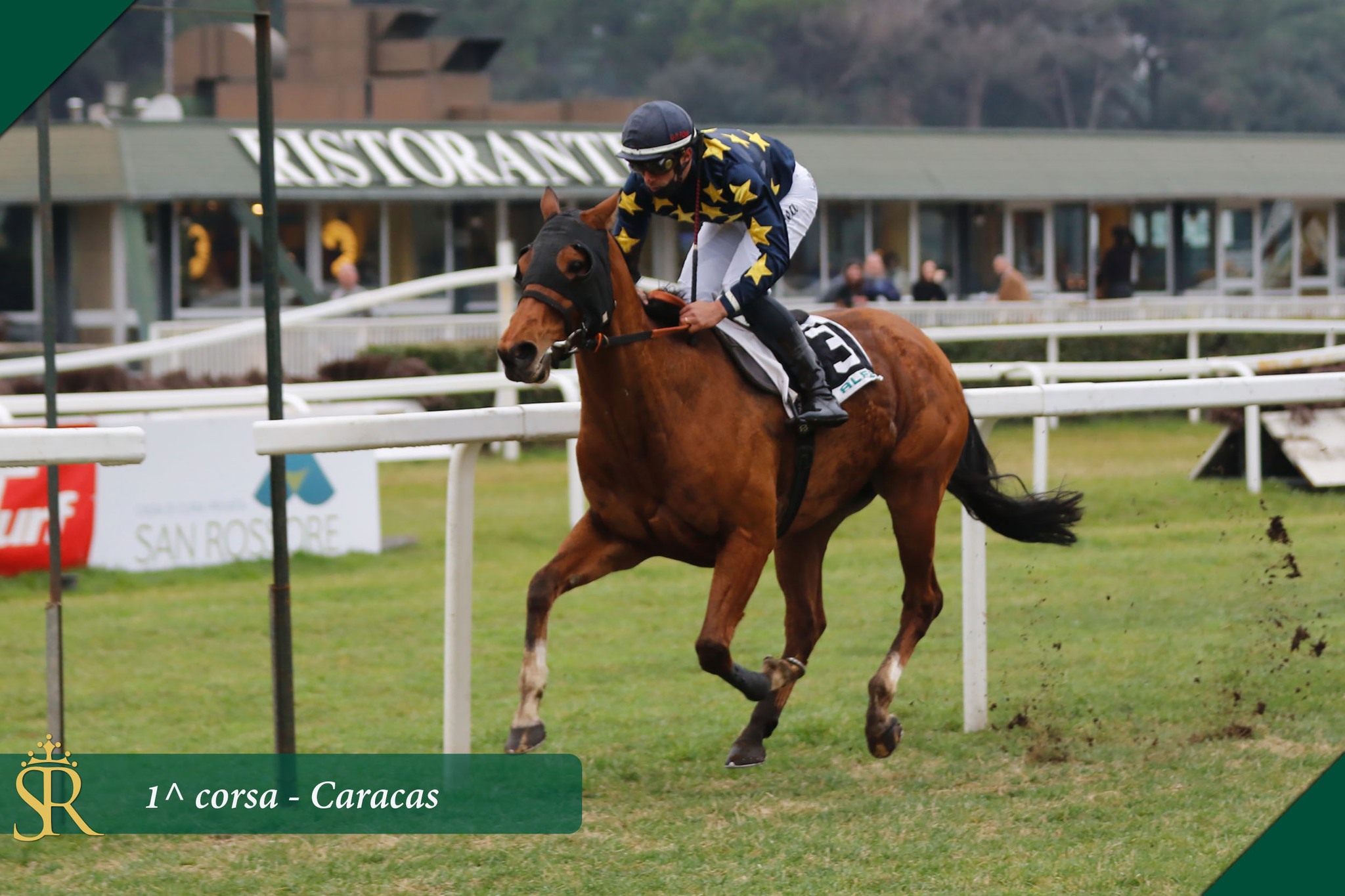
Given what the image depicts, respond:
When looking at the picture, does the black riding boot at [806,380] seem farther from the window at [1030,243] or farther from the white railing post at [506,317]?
the window at [1030,243]

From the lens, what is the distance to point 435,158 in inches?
872

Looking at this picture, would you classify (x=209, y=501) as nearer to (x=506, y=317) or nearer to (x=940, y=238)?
(x=506, y=317)

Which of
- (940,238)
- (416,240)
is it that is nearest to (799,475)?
(416,240)

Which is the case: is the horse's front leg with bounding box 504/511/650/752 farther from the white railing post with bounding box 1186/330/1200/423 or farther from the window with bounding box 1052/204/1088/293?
the window with bounding box 1052/204/1088/293

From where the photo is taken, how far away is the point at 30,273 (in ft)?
68.6

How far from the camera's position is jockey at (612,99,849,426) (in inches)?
150

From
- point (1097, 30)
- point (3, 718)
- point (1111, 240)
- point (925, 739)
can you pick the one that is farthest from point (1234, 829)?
point (1097, 30)

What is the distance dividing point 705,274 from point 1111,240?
75.1ft

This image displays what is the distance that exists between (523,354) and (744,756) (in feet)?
5.75

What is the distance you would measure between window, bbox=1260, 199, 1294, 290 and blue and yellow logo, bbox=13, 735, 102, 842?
25.3m

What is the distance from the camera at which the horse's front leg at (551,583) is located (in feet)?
12.3

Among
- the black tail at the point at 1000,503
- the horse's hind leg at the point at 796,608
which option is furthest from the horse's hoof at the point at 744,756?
the black tail at the point at 1000,503

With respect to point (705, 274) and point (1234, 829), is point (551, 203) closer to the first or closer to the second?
→ point (705, 274)

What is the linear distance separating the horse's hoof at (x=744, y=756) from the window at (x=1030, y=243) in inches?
864
